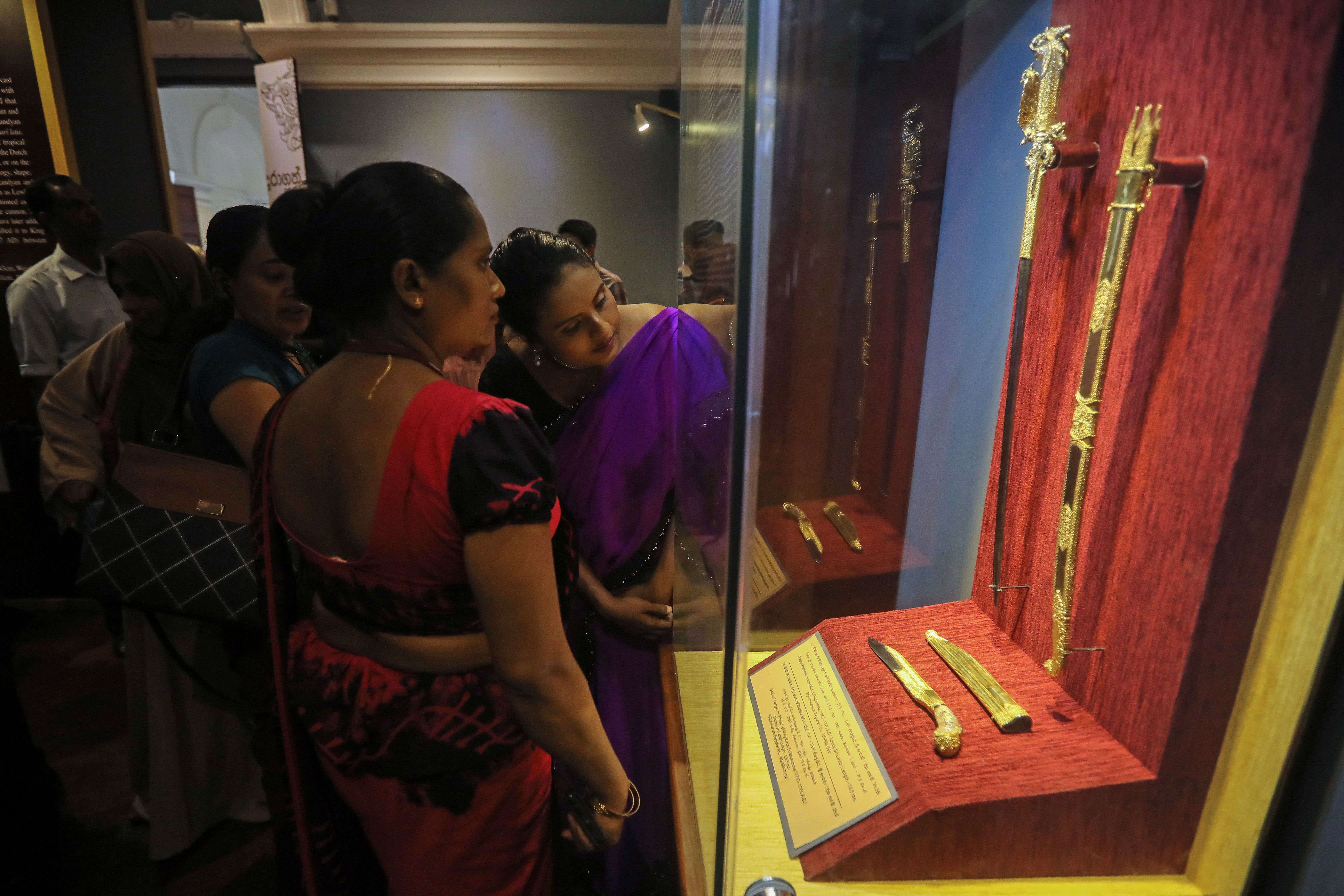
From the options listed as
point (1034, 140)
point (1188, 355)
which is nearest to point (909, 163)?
point (1034, 140)

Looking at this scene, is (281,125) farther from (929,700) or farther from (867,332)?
(929,700)

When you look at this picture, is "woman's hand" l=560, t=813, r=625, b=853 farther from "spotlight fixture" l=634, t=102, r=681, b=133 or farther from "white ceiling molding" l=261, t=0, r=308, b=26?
"white ceiling molding" l=261, t=0, r=308, b=26

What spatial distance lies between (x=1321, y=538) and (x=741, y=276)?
1.74ft

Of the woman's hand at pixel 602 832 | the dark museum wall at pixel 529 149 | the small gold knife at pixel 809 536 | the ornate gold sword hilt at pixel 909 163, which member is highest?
the dark museum wall at pixel 529 149

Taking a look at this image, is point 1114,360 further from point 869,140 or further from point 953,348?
point 869,140

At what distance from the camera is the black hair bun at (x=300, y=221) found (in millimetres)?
667

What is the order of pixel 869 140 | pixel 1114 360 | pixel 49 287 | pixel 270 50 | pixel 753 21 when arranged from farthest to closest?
pixel 270 50 → pixel 49 287 → pixel 869 140 → pixel 1114 360 → pixel 753 21

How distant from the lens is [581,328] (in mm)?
1107

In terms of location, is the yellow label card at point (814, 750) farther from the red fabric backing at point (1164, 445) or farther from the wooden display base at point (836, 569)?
the wooden display base at point (836, 569)

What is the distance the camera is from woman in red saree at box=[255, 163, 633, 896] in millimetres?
628

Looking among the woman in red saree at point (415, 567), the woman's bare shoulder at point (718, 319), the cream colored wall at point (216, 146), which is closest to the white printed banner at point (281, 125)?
the cream colored wall at point (216, 146)

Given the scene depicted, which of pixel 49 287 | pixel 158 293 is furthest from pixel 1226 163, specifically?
pixel 49 287

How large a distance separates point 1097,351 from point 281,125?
482 cm

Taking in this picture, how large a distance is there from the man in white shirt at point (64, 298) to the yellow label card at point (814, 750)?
2790mm
